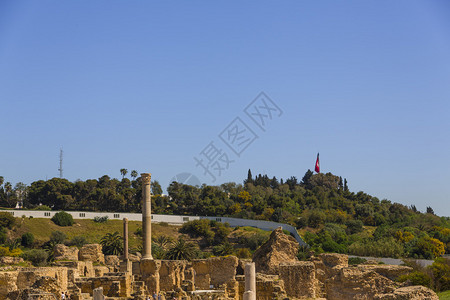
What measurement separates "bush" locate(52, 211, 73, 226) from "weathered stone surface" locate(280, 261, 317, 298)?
1773 inches

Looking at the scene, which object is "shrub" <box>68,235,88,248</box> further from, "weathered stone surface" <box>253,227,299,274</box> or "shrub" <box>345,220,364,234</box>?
"shrub" <box>345,220,364,234</box>

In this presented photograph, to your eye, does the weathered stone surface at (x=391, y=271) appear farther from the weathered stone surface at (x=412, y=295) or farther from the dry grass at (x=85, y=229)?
the dry grass at (x=85, y=229)

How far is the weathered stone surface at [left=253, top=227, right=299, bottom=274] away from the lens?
30422mm

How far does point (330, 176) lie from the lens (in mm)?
113750

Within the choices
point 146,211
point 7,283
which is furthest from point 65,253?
point 7,283

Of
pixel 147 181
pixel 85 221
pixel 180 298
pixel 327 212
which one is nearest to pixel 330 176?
pixel 327 212

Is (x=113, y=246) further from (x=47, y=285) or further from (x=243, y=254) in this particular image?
(x=47, y=285)

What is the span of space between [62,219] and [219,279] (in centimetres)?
3870

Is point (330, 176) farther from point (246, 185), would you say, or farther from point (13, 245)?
point (13, 245)

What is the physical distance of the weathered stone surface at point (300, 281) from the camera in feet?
72.2

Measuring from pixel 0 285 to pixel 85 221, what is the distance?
47.6 meters

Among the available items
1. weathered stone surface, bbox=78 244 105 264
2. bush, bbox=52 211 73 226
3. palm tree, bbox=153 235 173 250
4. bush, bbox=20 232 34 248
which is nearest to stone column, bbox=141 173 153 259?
weathered stone surface, bbox=78 244 105 264

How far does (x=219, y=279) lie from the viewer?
28.5 metres

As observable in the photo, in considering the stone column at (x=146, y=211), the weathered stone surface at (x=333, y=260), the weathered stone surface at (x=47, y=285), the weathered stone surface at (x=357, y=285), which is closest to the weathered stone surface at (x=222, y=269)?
the weathered stone surface at (x=333, y=260)
